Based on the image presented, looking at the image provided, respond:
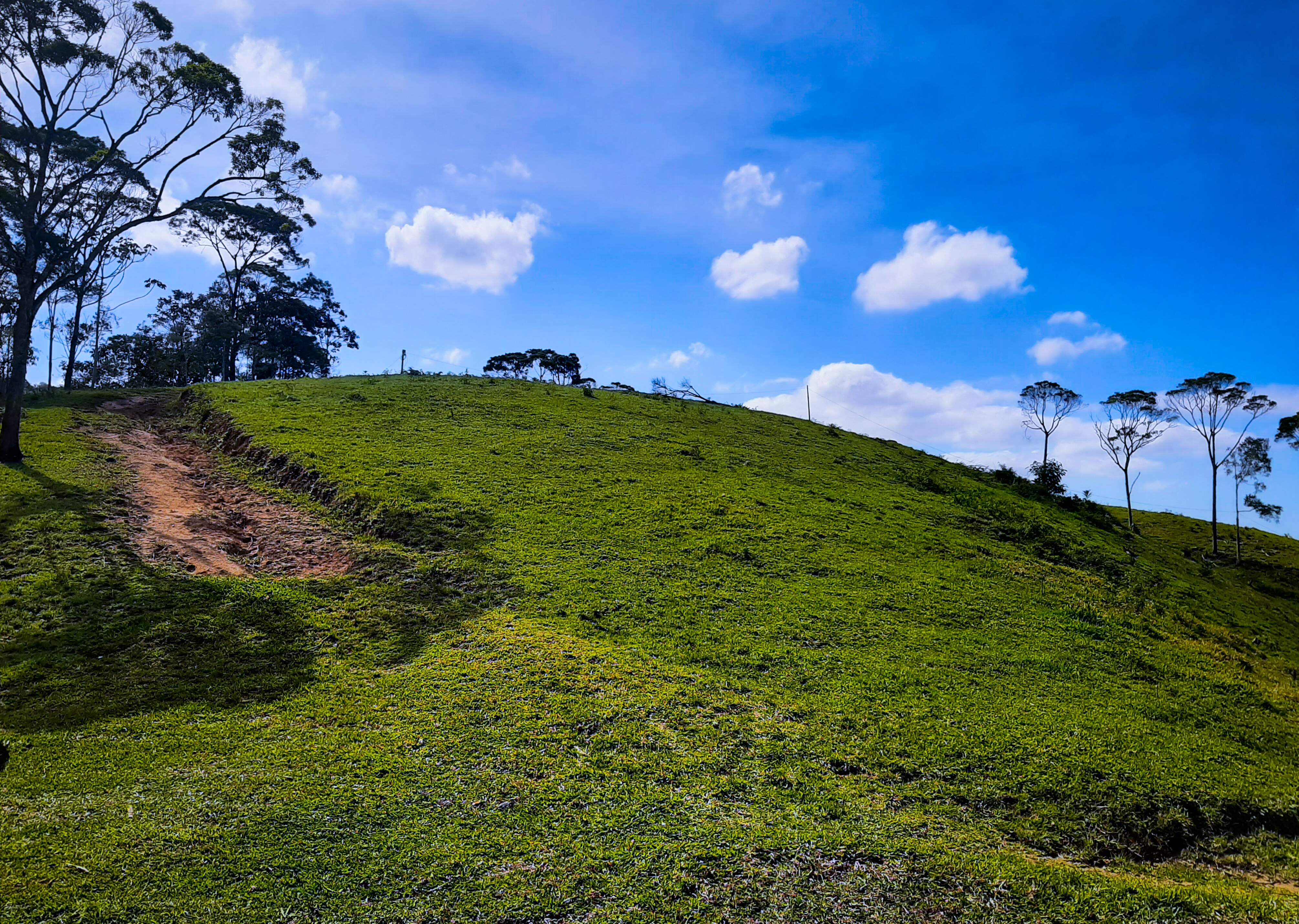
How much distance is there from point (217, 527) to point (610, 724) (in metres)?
12.7

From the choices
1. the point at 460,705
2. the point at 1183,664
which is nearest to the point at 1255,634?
the point at 1183,664

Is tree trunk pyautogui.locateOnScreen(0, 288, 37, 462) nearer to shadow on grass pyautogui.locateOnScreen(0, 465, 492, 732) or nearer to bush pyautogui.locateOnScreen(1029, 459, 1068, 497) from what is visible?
shadow on grass pyautogui.locateOnScreen(0, 465, 492, 732)

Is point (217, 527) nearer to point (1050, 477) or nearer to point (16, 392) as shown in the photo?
point (16, 392)

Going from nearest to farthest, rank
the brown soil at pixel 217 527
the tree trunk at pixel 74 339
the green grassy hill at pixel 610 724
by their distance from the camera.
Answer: the green grassy hill at pixel 610 724
the brown soil at pixel 217 527
the tree trunk at pixel 74 339

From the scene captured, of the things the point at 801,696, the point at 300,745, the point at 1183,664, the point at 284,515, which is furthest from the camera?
the point at 284,515

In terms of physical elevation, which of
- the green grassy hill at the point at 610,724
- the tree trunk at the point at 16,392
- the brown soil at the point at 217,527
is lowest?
the green grassy hill at the point at 610,724

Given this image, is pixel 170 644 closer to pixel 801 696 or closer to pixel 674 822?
pixel 674 822

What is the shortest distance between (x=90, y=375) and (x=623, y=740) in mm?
68089

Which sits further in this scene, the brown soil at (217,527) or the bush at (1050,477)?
the bush at (1050,477)

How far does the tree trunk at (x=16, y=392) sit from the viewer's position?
18.4m

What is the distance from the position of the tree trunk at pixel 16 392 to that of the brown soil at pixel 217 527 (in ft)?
7.82

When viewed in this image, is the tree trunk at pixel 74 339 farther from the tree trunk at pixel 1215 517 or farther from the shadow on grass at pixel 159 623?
the tree trunk at pixel 1215 517

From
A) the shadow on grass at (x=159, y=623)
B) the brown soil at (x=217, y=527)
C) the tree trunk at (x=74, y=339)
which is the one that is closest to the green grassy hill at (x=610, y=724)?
the shadow on grass at (x=159, y=623)

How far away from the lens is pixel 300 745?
8.10 metres
